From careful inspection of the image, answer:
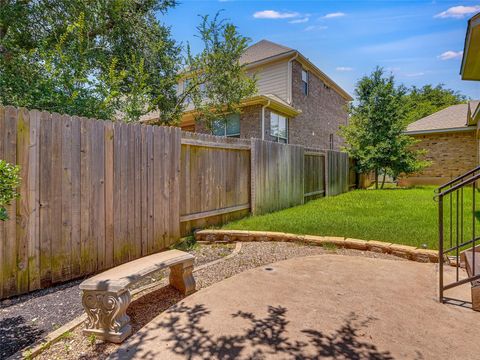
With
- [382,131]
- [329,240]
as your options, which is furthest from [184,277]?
[382,131]

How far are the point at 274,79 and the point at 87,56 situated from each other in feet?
29.3

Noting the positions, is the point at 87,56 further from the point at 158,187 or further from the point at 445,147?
the point at 445,147

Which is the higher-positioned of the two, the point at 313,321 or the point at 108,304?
the point at 108,304

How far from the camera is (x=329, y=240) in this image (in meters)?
5.05

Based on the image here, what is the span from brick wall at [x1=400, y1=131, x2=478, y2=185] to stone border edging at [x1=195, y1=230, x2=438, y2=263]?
1430cm

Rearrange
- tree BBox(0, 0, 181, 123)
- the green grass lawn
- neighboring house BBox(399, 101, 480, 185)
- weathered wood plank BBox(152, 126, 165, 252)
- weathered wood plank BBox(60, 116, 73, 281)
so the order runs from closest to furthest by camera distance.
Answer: weathered wood plank BBox(60, 116, 73, 281) < weathered wood plank BBox(152, 126, 165, 252) < the green grass lawn < tree BBox(0, 0, 181, 123) < neighboring house BBox(399, 101, 480, 185)

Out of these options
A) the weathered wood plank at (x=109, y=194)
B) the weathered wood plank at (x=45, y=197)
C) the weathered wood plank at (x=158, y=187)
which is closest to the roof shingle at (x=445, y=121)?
the weathered wood plank at (x=158, y=187)

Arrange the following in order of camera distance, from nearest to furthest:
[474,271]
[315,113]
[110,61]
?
[474,271], [110,61], [315,113]

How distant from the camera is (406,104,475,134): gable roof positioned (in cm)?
1564

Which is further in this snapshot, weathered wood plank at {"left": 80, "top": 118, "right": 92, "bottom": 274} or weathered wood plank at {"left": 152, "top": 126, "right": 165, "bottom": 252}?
weathered wood plank at {"left": 152, "top": 126, "right": 165, "bottom": 252}

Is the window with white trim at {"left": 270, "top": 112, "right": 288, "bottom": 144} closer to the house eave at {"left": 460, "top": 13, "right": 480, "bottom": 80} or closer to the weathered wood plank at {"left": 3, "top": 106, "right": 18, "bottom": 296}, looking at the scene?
the house eave at {"left": 460, "top": 13, "right": 480, "bottom": 80}

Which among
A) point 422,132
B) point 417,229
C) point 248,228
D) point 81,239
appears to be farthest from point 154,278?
point 422,132

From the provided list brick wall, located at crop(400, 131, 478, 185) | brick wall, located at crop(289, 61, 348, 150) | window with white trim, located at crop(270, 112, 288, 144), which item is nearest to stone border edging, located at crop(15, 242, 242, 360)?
window with white trim, located at crop(270, 112, 288, 144)

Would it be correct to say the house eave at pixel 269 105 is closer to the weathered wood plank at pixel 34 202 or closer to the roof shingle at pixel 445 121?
the weathered wood plank at pixel 34 202
